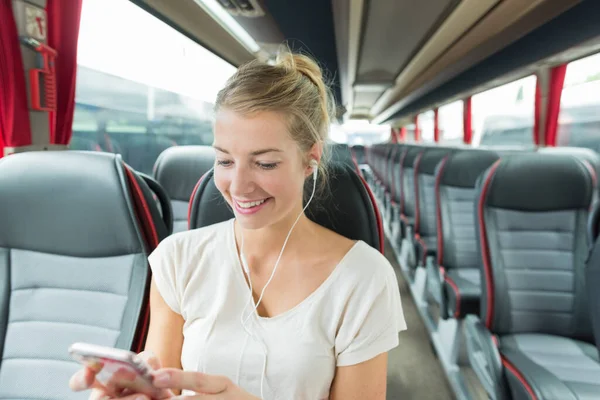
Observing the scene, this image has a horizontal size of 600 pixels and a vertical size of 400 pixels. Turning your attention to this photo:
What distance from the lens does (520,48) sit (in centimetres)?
359

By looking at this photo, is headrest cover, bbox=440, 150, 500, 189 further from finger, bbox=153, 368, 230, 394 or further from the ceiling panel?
finger, bbox=153, 368, 230, 394

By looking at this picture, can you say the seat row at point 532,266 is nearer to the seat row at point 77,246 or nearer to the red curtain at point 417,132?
the seat row at point 77,246

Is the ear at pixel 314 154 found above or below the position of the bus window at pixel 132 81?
below

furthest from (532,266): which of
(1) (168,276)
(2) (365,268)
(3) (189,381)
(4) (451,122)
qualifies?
(4) (451,122)

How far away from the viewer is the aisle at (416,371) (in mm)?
2836

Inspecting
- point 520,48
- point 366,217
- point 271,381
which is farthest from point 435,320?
point 271,381

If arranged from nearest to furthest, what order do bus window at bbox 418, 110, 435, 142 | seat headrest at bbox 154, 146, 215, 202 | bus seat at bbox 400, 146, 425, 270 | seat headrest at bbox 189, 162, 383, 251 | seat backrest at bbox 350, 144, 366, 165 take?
seat headrest at bbox 189, 162, 383, 251 < seat headrest at bbox 154, 146, 215, 202 < bus seat at bbox 400, 146, 425, 270 < bus window at bbox 418, 110, 435, 142 < seat backrest at bbox 350, 144, 366, 165

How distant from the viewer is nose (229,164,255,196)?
3.47ft

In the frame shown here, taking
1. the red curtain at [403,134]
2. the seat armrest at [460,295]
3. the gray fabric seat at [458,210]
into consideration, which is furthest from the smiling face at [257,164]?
the red curtain at [403,134]

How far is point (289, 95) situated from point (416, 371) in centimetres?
267

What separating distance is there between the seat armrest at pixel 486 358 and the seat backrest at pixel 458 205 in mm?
872

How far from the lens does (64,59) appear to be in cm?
234

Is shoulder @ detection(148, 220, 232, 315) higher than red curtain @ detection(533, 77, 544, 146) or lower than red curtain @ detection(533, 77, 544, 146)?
lower

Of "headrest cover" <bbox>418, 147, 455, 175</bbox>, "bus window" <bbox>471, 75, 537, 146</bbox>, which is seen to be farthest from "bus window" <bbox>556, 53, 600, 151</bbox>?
"headrest cover" <bbox>418, 147, 455, 175</bbox>
